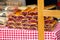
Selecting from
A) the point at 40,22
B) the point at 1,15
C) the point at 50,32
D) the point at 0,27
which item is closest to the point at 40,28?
the point at 40,22

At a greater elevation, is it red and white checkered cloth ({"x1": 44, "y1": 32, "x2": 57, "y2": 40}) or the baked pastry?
the baked pastry

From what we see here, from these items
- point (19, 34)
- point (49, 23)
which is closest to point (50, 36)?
point (49, 23)

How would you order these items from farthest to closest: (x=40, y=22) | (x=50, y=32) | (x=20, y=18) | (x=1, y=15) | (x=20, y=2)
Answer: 1. (x=20, y=2)
2. (x=1, y=15)
3. (x=20, y=18)
4. (x=50, y=32)
5. (x=40, y=22)

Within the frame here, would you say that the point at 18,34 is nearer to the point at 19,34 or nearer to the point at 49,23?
the point at 19,34

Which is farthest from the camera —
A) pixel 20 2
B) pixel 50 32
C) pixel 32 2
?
pixel 32 2

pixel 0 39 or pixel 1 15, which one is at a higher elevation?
pixel 1 15

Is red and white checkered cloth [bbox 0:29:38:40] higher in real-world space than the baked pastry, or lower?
lower

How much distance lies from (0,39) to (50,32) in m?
0.38

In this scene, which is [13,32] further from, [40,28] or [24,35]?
[40,28]

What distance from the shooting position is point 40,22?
106 centimetres

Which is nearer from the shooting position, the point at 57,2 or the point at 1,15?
the point at 1,15

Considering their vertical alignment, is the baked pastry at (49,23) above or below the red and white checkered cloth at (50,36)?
above

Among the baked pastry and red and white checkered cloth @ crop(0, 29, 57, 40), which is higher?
the baked pastry

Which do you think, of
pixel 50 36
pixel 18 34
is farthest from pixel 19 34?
pixel 50 36
